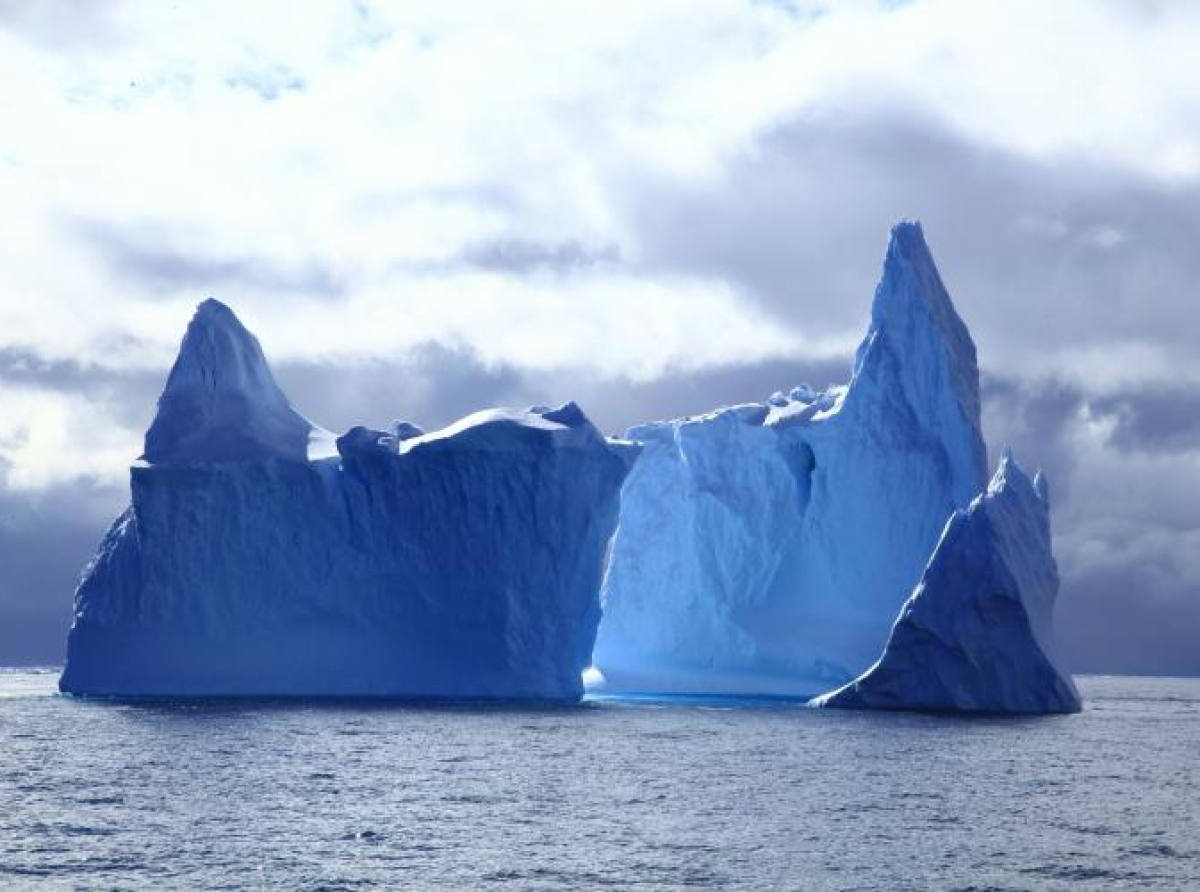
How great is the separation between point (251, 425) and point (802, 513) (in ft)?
51.0

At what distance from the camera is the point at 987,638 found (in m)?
32.5

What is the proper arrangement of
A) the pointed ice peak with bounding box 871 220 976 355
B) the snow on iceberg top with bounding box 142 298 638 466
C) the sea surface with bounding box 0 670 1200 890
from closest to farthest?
the sea surface with bounding box 0 670 1200 890
the snow on iceberg top with bounding box 142 298 638 466
the pointed ice peak with bounding box 871 220 976 355

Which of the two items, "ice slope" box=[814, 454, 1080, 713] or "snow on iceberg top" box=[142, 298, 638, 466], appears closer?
"ice slope" box=[814, 454, 1080, 713]

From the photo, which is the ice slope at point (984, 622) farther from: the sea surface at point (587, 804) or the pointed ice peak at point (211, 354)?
the pointed ice peak at point (211, 354)

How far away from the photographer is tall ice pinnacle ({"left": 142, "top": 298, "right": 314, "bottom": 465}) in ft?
128

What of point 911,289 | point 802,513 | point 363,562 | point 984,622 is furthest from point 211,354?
point 984,622

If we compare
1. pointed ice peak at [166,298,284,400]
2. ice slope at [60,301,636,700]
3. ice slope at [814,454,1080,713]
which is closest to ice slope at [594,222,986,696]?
ice slope at [814,454,1080,713]

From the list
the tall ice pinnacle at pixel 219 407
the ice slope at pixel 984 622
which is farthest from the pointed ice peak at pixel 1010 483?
the tall ice pinnacle at pixel 219 407

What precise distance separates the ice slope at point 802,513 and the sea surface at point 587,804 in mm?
7561

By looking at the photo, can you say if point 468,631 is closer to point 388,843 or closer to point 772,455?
point 772,455

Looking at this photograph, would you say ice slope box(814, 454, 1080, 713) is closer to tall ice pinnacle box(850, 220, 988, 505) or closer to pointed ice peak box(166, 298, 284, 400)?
tall ice pinnacle box(850, 220, 988, 505)

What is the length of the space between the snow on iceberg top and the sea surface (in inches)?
299

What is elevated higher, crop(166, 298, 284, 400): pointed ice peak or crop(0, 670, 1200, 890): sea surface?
crop(166, 298, 284, 400): pointed ice peak

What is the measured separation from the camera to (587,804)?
20.6 m
